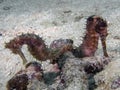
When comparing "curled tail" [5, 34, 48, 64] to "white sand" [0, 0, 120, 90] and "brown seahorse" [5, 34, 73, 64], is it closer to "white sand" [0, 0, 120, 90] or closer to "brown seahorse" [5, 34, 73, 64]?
"brown seahorse" [5, 34, 73, 64]

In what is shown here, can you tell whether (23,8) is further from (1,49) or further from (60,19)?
(1,49)

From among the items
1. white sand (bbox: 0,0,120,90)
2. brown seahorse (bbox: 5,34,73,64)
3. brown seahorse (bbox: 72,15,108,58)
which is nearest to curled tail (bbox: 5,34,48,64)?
brown seahorse (bbox: 5,34,73,64)

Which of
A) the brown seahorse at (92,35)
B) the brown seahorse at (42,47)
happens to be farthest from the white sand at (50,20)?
the brown seahorse at (42,47)

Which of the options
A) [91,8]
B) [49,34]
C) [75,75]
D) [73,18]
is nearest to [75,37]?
[49,34]

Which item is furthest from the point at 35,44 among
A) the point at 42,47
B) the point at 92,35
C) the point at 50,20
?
the point at 50,20

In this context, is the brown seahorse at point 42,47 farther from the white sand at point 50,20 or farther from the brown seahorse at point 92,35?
the white sand at point 50,20

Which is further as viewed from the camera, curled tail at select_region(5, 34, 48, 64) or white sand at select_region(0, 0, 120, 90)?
white sand at select_region(0, 0, 120, 90)

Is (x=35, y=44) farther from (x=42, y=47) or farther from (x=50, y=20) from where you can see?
(x=50, y=20)

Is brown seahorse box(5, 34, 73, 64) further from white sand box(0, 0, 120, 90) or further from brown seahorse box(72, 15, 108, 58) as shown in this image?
white sand box(0, 0, 120, 90)
